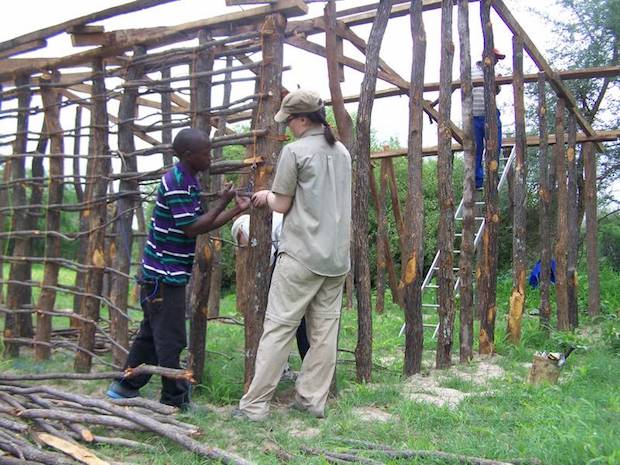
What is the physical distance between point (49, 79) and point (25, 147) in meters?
0.82

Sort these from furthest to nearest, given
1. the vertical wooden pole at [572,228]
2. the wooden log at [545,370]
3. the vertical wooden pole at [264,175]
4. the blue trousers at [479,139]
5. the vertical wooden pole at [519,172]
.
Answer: the vertical wooden pole at [572,228] → the blue trousers at [479,139] → the vertical wooden pole at [519,172] → the wooden log at [545,370] → the vertical wooden pole at [264,175]

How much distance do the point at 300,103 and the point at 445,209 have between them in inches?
85.4

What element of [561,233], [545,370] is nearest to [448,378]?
[545,370]

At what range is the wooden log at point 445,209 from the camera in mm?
6207

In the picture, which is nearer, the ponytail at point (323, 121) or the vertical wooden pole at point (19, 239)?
the ponytail at point (323, 121)

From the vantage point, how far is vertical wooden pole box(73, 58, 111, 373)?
6.09 m

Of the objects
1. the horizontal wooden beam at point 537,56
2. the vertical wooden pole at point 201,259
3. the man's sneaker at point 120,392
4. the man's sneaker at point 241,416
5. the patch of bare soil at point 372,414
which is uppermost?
the horizontal wooden beam at point 537,56

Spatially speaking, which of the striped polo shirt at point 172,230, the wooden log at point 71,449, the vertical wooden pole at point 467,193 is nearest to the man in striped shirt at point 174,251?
the striped polo shirt at point 172,230

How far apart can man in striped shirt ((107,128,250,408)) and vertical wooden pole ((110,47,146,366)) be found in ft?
4.30

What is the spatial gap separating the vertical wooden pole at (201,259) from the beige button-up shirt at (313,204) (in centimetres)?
93

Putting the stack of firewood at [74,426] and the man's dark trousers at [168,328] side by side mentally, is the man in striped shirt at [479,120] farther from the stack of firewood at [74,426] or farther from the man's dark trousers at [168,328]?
the stack of firewood at [74,426]

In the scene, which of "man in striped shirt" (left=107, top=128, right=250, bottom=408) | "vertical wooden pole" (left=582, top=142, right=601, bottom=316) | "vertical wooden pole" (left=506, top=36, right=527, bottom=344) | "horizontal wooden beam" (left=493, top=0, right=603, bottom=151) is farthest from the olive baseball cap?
"vertical wooden pole" (left=582, top=142, right=601, bottom=316)

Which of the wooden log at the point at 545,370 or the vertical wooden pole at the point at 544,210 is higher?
the vertical wooden pole at the point at 544,210

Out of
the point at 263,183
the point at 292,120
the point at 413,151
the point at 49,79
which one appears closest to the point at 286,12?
the point at 292,120
